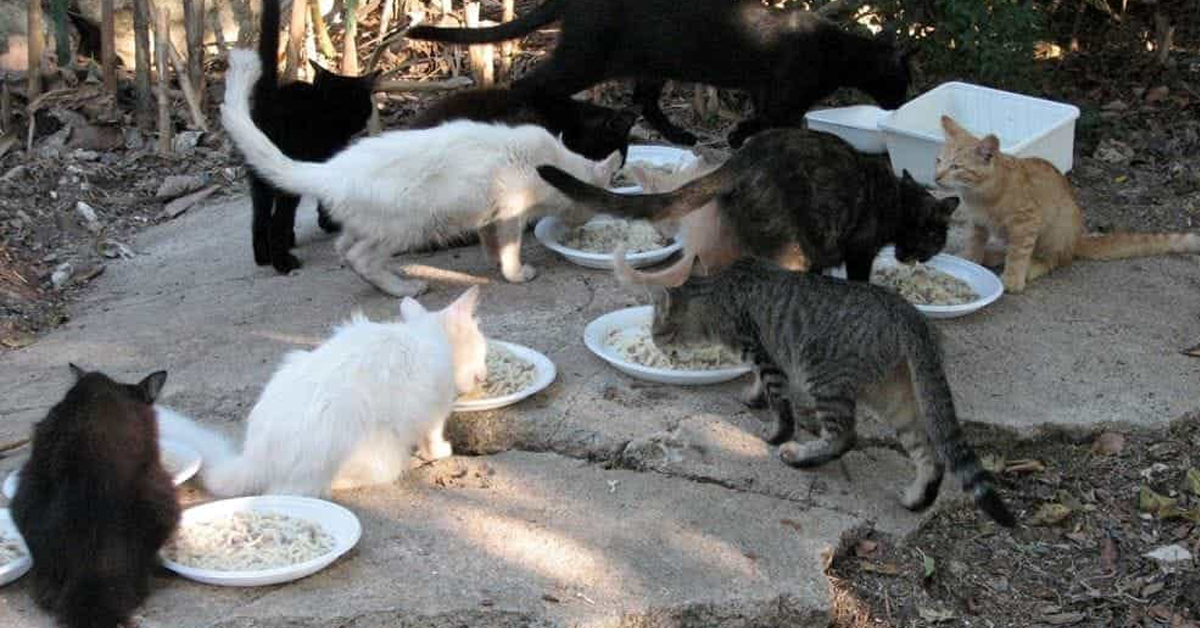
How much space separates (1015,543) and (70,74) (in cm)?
643

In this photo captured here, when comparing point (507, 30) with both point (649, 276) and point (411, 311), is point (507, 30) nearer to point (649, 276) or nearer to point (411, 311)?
point (649, 276)

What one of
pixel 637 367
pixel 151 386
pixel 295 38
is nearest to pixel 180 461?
pixel 151 386

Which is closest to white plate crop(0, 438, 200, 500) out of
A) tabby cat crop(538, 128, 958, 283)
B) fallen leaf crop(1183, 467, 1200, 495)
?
tabby cat crop(538, 128, 958, 283)

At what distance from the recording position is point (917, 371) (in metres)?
4.40

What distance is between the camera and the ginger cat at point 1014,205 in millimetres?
5934

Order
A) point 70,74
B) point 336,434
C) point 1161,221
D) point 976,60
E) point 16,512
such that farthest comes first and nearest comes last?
point 70,74 → point 976,60 → point 1161,221 → point 336,434 → point 16,512

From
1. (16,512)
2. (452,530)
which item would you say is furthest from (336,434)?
(16,512)

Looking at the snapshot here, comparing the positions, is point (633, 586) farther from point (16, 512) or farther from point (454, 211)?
point (454, 211)

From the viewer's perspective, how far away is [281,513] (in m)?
4.14

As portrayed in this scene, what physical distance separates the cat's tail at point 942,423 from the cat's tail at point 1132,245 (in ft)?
7.28

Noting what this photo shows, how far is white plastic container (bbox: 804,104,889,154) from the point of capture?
748 centimetres

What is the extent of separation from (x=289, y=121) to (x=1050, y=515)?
371cm

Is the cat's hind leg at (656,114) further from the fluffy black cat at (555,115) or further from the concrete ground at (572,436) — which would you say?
the concrete ground at (572,436)

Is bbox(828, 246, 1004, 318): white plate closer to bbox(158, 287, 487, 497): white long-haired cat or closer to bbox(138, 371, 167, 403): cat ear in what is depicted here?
bbox(158, 287, 487, 497): white long-haired cat
